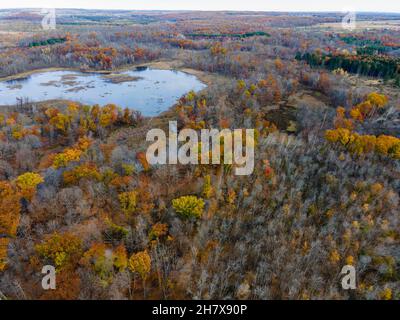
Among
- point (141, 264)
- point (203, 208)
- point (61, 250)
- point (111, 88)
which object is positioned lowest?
point (141, 264)

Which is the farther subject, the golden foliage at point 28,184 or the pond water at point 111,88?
the pond water at point 111,88

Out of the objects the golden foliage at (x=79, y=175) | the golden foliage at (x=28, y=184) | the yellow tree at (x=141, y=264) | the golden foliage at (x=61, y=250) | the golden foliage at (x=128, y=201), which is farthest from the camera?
the golden foliage at (x=79, y=175)

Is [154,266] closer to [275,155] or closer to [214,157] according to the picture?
[214,157]

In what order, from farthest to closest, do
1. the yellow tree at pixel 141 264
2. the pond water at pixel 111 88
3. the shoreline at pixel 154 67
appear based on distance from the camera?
the shoreline at pixel 154 67
the pond water at pixel 111 88
the yellow tree at pixel 141 264

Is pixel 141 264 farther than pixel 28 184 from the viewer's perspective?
No

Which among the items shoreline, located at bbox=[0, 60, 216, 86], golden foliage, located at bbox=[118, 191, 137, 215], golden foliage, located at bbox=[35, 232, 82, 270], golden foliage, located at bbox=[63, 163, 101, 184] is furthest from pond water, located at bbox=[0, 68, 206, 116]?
golden foliage, located at bbox=[35, 232, 82, 270]

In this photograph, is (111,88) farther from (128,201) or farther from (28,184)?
(128,201)

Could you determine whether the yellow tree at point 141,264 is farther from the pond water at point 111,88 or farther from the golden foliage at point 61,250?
the pond water at point 111,88

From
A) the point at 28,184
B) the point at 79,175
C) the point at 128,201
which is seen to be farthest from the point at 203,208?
the point at 28,184

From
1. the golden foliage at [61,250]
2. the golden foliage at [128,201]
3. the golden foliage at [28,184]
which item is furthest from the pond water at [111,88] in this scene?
the golden foliage at [61,250]

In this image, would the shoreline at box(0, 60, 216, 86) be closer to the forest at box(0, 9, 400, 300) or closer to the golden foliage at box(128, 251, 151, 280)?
the forest at box(0, 9, 400, 300)
